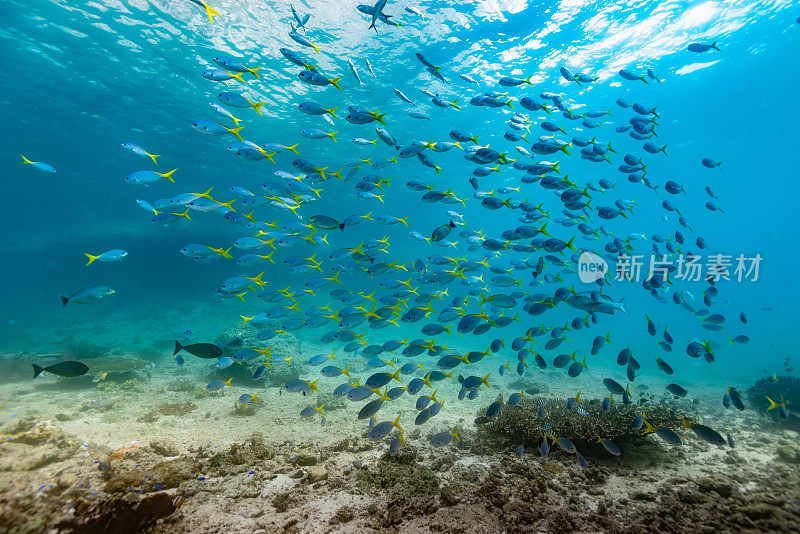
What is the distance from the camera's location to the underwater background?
9922 millimetres

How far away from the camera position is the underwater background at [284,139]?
9.92 m

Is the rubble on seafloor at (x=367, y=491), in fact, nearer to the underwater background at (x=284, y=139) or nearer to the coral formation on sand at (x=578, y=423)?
the coral formation on sand at (x=578, y=423)

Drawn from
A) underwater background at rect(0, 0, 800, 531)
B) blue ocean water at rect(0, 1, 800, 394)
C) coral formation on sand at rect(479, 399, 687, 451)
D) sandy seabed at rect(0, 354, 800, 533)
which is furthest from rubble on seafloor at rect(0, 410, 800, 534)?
blue ocean water at rect(0, 1, 800, 394)

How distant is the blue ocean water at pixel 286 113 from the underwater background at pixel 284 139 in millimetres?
160

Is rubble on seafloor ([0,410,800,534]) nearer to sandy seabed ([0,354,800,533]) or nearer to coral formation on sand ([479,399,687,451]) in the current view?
sandy seabed ([0,354,800,533])

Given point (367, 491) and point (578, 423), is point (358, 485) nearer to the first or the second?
point (367, 491)

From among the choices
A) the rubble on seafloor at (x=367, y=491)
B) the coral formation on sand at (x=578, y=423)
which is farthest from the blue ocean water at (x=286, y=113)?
the rubble on seafloor at (x=367, y=491)

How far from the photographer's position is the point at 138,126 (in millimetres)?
22938

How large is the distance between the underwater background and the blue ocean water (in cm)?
16

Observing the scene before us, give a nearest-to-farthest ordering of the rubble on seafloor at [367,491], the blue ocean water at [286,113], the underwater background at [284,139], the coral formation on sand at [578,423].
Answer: the rubble on seafloor at [367,491], the coral formation on sand at [578,423], the underwater background at [284,139], the blue ocean water at [286,113]

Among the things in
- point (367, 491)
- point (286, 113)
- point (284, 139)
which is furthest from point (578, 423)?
point (284, 139)

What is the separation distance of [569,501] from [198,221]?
3934cm

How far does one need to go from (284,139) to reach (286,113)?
4.15m

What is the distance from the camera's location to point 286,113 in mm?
22250
